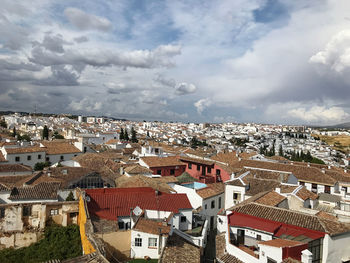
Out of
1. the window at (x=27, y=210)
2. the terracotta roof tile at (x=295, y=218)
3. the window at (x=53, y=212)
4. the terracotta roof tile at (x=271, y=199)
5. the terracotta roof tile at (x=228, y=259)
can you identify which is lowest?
the terracotta roof tile at (x=228, y=259)

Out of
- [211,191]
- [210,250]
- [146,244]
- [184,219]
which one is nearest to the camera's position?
[146,244]

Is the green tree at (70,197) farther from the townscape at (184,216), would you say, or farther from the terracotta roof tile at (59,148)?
the terracotta roof tile at (59,148)

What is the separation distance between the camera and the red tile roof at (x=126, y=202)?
762 inches

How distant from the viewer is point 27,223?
1977 centimetres

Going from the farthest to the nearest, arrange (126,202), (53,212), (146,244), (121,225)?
(53,212)
(126,202)
(121,225)
(146,244)

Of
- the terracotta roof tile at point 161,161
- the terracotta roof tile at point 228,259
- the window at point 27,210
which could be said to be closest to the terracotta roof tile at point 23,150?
the terracotta roof tile at point 161,161

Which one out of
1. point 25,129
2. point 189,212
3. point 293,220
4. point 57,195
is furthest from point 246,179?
point 25,129

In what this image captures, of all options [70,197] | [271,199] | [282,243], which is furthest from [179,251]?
[70,197]

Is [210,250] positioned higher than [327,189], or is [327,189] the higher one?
[327,189]

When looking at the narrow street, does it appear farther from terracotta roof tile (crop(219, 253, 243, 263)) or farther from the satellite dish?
the satellite dish

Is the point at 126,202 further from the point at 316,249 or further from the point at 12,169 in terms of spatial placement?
the point at 12,169

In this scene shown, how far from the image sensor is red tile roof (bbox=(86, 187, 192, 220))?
1936 cm

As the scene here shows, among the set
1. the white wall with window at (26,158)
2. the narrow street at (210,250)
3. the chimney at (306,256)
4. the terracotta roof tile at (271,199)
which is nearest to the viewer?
the chimney at (306,256)

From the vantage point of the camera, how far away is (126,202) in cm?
2041
